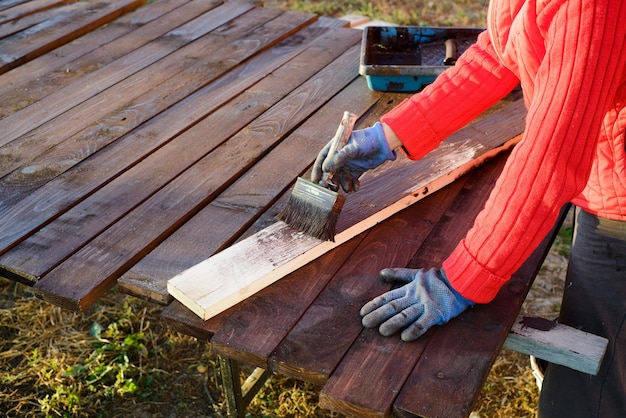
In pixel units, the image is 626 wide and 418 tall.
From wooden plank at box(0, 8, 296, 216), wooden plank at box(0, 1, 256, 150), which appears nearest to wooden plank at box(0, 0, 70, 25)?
wooden plank at box(0, 1, 256, 150)

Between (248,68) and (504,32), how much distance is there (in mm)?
1276

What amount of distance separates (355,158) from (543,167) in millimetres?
570

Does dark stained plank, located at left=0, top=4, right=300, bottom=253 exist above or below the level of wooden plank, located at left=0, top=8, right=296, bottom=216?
below

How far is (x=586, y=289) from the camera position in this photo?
1.85 meters

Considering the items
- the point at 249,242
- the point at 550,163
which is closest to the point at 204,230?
the point at 249,242

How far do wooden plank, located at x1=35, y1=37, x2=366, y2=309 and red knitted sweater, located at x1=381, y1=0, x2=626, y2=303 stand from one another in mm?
775

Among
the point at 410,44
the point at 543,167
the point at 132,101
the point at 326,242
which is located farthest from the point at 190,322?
the point at 410,44

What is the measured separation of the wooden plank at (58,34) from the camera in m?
2.84

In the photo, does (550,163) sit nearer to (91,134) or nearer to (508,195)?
(508,195)

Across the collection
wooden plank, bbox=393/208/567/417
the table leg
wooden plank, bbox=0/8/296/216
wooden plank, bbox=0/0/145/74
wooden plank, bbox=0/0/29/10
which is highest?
wooden plank, bbox=0/0/29/10

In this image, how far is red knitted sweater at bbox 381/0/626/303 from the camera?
137 centimetres

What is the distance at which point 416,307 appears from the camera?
154cm

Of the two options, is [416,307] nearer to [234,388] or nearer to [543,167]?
[543,167]

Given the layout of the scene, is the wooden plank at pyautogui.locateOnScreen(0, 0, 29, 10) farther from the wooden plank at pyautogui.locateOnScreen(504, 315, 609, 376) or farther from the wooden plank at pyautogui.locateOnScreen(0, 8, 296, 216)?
the wooden plank at pyautogui.locateOnScreen(504, 315, 609, 376)
